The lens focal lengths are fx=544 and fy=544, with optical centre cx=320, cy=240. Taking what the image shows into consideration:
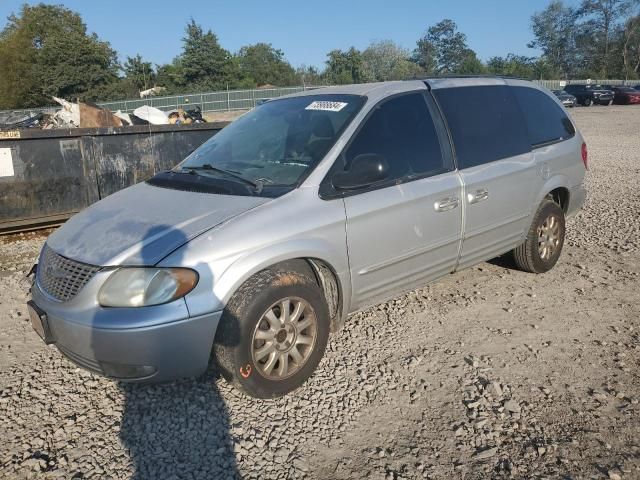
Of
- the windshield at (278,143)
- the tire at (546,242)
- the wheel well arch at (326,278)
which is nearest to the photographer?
the wheel well arch at (326,278)

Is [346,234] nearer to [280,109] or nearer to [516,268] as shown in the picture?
[280,109]

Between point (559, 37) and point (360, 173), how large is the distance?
354 ft

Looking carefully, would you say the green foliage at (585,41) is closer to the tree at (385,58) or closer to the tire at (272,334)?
the tree at (385,58)

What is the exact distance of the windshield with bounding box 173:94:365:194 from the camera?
11.7 feet

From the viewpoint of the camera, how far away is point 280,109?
433cm

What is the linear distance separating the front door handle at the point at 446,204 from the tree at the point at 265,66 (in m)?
74.2

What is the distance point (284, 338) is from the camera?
126 inches

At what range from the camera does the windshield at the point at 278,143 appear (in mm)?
3570

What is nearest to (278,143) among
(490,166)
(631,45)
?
(490,166)

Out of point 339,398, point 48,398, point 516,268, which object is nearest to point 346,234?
point 339,398

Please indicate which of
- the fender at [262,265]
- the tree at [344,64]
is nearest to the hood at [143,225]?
the fender at [262,265]

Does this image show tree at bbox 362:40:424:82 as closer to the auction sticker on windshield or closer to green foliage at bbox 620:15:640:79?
green foliage at bbox 620:15:640:79

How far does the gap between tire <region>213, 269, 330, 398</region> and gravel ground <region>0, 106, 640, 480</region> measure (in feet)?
0.60

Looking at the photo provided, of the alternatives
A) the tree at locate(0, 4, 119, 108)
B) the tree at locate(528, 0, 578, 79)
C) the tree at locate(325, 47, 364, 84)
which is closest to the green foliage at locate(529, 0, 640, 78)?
the tree at locate(528, 0, 578, 79)
